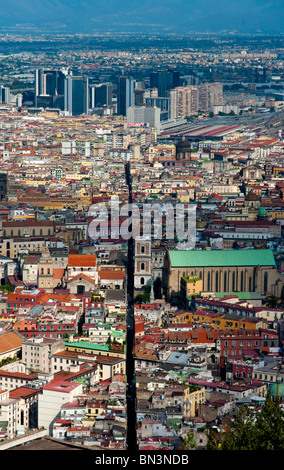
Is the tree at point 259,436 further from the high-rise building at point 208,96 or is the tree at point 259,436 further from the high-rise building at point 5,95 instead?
the high-rise building at point 5,95

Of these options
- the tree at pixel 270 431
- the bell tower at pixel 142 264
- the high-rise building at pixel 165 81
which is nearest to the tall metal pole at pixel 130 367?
the bell tower at pixel 142 264

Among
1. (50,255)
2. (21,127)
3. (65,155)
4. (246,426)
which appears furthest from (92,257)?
(21,127)

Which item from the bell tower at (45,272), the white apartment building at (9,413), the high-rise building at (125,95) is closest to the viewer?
the white apartment building at (9,413)

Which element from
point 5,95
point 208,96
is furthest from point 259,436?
point 5,95

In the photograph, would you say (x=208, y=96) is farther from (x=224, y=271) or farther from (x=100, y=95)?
(x=224, y=271)

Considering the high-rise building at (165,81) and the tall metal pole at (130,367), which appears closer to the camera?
the tall metal pole at (130,367)

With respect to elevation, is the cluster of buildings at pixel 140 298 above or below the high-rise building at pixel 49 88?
below

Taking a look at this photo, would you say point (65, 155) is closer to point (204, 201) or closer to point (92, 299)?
point (204, 201)
